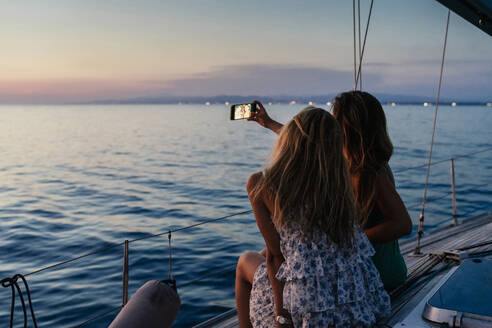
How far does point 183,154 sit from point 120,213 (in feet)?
36.0

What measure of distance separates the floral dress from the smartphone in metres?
0.75

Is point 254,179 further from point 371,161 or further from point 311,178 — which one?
point 371,161

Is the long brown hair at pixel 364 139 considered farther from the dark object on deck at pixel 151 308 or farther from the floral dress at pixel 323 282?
the dark object on deck at pixel 151 308

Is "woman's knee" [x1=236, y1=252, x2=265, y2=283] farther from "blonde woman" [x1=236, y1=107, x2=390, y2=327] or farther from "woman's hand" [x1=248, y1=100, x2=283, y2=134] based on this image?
"woman's hand" [x1=248, y1=100, x2=283, y2=134]

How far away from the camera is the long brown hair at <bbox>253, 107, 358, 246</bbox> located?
1.35 meters

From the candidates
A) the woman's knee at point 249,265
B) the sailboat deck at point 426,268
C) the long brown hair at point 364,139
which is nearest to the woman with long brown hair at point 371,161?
the long brown hair at point 364,139

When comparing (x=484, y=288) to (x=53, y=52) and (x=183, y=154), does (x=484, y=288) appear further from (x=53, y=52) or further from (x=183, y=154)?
(x=53, y=52)

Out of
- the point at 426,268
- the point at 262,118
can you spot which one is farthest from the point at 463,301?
the point at 262,118

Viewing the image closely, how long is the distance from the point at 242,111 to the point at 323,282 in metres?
0.92

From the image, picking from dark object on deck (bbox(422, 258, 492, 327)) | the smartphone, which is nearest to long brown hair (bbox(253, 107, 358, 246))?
dark object on deck (bbox(422, 258, 492, 327))

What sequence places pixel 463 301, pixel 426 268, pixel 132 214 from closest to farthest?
pixel 463 301
pixel 426 268
pixel 132 214

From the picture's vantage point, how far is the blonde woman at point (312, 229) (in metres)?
1.36

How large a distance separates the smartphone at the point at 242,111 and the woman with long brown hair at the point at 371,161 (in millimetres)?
532

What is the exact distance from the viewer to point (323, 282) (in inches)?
55.2
